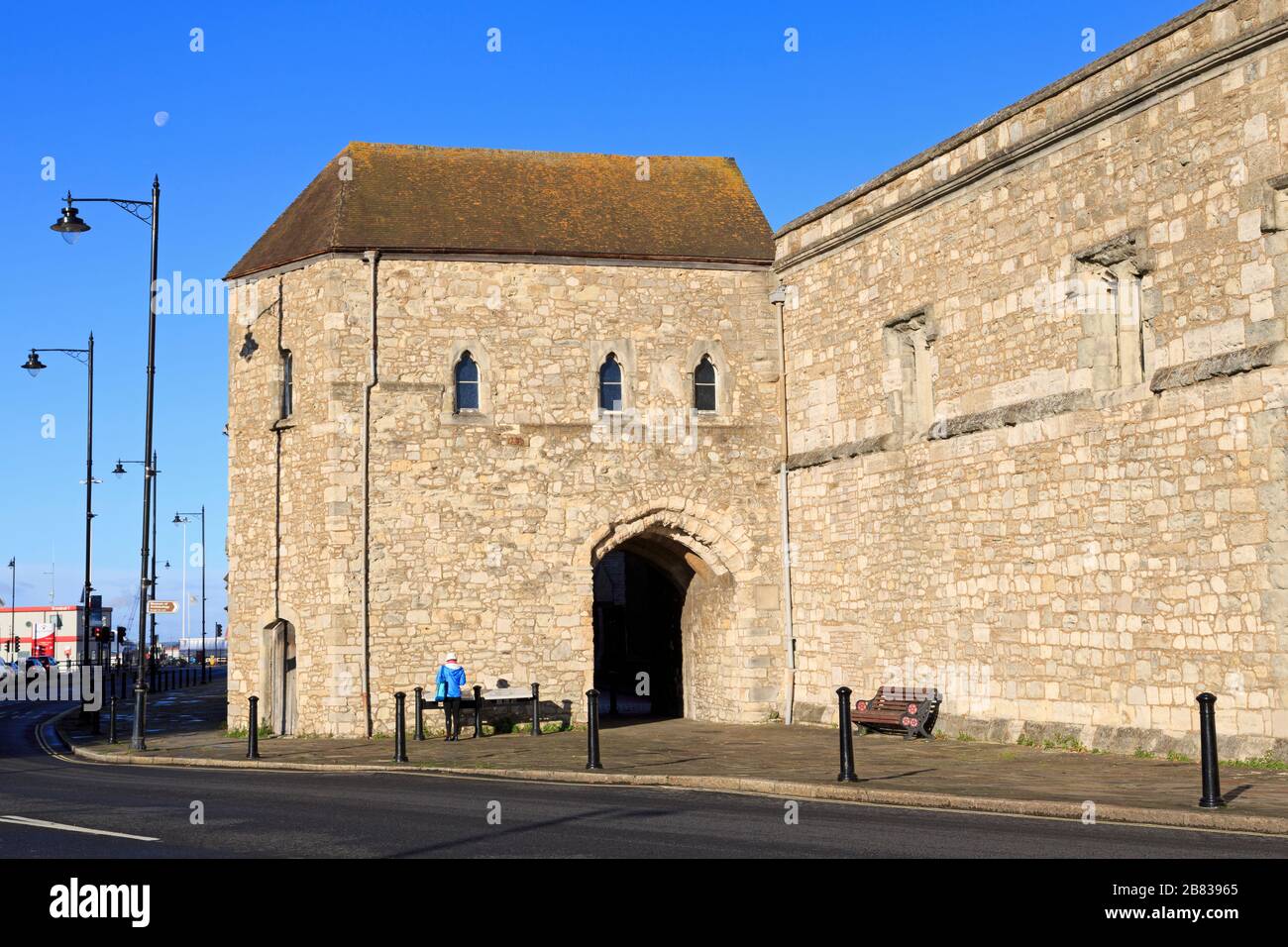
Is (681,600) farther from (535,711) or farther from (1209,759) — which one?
(1209,759)

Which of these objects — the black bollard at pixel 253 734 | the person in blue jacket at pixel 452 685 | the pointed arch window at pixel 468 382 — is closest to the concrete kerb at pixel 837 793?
the black bollard at pixel 253 734

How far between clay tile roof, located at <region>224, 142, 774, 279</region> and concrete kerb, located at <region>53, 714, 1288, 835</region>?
29.2 feet

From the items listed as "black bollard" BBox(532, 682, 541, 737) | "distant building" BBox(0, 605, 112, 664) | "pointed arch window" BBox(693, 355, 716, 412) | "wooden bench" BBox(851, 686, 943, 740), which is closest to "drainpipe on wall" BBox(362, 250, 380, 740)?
"black bollard" BBox(532, 682, 541, 737)

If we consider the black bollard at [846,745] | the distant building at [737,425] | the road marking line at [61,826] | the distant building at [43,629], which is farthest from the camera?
the distant building at [43,629]

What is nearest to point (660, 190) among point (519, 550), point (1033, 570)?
point (519, 550)

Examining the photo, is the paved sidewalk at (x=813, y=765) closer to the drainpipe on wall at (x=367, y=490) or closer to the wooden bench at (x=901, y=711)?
the wooden bench at (x=901, y=711)

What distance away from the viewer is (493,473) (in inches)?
970

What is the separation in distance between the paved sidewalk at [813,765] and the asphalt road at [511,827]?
56 centimetres

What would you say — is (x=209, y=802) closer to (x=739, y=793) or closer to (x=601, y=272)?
(x=739, y=793)

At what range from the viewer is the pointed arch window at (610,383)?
25.3 m

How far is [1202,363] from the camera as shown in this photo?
16.4m
